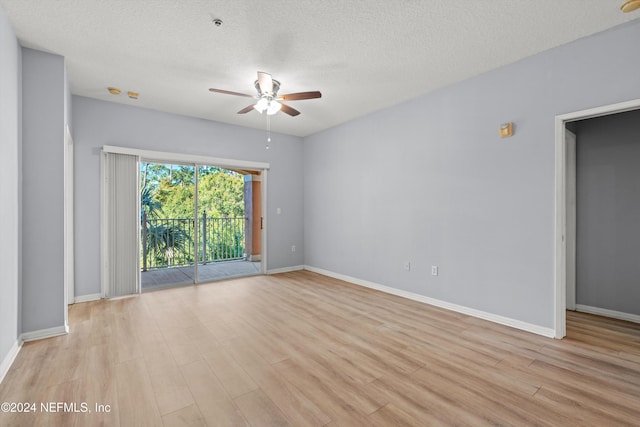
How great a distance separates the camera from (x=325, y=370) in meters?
2.26

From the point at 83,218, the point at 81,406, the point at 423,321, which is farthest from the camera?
the point at 83,218

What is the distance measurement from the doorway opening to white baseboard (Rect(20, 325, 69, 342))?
167 centimetres

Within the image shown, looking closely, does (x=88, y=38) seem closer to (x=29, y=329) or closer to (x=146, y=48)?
(x=146, y=48)

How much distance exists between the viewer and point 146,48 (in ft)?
9.32

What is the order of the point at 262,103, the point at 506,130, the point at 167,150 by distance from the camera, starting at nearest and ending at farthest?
the point at 506,130, the point at 262,103, the point at 167,150

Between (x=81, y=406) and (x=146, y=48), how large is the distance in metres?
3.03

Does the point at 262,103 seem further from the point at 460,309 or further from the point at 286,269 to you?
the point at 286,269

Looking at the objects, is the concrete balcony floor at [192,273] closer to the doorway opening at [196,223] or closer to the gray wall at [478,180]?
the doorway opening at [196,223]

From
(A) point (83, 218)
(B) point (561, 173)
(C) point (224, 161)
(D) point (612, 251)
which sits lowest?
(D) point (612, 251)

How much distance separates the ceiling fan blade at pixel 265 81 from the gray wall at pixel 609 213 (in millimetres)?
3902

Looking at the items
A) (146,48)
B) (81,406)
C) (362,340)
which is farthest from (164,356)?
(146,48)

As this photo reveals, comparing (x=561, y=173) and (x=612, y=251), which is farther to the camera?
(x=612, y=251)

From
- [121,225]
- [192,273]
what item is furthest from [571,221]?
[121,225]

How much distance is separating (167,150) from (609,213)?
6198 millimetres
